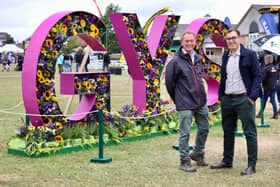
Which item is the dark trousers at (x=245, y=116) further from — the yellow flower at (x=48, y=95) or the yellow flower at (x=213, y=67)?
the yellow flower at (x=213, y=67)

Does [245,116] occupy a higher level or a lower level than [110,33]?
lower

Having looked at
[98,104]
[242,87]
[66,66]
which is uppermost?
[66,66]

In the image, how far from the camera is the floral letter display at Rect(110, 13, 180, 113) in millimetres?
10398

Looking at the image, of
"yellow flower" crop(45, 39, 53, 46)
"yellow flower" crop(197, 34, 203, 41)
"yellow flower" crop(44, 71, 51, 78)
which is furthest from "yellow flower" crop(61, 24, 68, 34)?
"yellow flower" crop(197, 34, 203, 41)

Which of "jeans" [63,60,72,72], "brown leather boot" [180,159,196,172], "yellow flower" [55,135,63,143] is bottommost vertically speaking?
"brown leather boot" [180,159,196,172]

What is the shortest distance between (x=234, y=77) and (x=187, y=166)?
147cm

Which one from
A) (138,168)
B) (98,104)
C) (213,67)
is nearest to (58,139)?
(98,104)

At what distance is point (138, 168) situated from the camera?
7.59 metres

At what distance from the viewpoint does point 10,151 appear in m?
8.74

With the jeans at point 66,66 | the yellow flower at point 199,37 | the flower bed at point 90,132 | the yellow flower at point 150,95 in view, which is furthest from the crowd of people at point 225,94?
the jeans at point 66,66

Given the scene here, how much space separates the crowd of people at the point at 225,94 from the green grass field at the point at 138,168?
0.27m

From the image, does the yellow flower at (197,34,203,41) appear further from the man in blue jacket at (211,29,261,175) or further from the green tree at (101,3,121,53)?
the man in blue jacket at (211,29,261,175)

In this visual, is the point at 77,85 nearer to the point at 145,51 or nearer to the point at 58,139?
the point at 58,139

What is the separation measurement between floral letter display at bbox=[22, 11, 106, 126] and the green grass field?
2.77 feet
